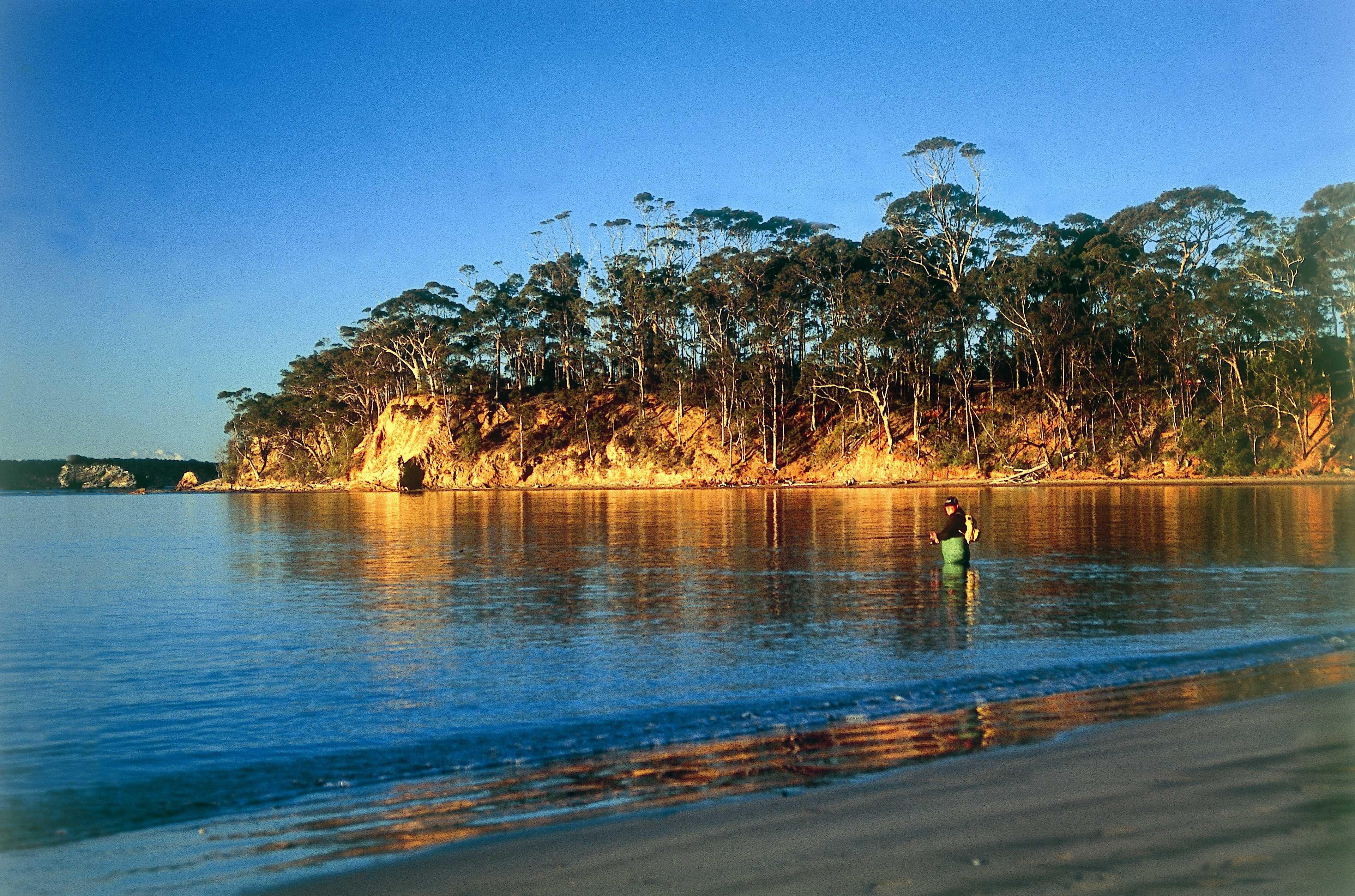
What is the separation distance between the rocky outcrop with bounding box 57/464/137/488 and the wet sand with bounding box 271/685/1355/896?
180 m

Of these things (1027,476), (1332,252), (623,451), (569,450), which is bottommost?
(1027,476)

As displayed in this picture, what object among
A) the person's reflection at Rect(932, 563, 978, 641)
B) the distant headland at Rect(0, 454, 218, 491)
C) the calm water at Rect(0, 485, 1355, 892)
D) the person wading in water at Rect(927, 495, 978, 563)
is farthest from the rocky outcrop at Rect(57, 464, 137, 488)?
the person wading in water at Rect(927, 495, 978, 563)

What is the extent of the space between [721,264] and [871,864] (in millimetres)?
87018

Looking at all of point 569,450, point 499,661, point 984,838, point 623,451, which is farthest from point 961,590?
point 569,450

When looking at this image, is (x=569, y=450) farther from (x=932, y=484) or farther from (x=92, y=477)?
(x=92, y=477)

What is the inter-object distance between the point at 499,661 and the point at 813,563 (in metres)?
12.2

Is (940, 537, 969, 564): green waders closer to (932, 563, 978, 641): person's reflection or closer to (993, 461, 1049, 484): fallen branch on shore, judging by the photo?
(932, 563, 978, 641): person's reflection

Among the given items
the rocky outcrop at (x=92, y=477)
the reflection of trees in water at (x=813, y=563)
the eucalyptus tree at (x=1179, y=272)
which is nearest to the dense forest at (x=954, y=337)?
the eucalyptus tree at (x=1179, y=272)

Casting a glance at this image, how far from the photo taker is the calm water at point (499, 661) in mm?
6836

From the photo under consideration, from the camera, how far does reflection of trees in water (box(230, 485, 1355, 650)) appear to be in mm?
15141

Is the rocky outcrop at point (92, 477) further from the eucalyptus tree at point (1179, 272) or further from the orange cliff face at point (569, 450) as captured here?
Result: the eucalyptus tree at point (1179, 272)

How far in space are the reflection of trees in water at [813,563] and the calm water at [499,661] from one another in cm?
14

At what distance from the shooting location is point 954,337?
3248 inches

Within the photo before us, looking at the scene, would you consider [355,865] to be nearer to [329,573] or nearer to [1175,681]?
[1175,681]
